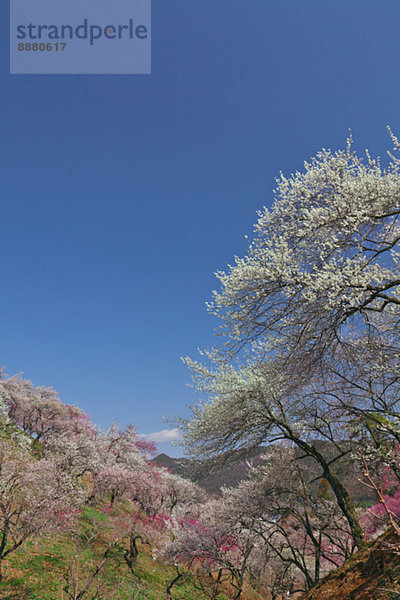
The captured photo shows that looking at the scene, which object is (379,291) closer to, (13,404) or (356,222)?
(356,222)

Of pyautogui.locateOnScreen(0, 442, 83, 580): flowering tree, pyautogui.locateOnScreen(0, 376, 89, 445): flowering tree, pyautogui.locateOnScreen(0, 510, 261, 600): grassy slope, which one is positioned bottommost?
pyautogui.locateOnScreen(0, 510, 261, 600): grassy slope

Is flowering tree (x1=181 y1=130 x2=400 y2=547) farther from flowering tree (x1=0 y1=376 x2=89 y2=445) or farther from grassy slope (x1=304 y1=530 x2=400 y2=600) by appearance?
flowering tree (x1=0 y1=376 x2=89 y2=445)

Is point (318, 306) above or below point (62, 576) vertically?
above

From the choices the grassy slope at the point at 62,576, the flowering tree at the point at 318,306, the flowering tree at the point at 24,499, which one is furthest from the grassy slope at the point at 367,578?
the flowering tree at the point at 24,499

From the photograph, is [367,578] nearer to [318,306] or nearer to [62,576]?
[318,306]

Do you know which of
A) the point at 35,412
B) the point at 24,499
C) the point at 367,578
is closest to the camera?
the point at 367,578

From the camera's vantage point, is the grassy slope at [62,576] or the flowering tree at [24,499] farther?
the grassy slope at [62,576]

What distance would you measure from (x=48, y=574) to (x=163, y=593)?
674 centimetres

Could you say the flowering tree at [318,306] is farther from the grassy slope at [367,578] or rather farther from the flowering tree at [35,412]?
the flowering tree at [35,412]

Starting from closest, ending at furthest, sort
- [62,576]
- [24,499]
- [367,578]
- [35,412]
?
[367,578], [24,499], [62,576], [35,412]

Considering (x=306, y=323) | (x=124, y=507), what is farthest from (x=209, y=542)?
(x=124, y=507)

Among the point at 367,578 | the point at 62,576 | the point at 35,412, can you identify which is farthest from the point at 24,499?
the point at 35,412

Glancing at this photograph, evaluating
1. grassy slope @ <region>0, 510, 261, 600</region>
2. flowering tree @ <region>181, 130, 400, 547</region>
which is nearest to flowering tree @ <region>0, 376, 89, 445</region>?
grassy slope @ <region>0, 510, 261, 600</region>

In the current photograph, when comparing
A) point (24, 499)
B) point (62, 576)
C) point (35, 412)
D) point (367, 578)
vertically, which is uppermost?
point (35, 412)
